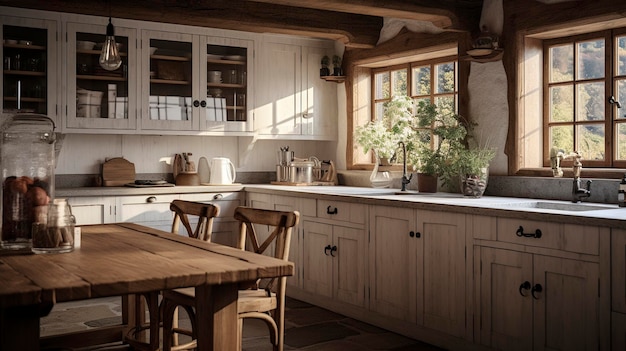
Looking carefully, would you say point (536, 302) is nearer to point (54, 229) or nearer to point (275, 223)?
point (275, 223)

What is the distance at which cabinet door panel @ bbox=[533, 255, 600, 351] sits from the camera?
3.25 metres

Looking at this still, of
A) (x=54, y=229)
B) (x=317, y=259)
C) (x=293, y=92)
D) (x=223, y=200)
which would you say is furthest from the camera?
Result: (x=293, y=92)

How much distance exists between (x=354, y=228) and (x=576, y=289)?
5.87ft

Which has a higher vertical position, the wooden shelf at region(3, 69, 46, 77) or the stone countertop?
the wooden shelf at region(3, 69, 46, 77)

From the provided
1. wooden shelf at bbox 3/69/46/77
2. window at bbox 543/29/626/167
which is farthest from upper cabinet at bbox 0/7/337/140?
window at bbox 543/29/626/167

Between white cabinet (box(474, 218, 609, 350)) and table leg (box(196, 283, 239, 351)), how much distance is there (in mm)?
1750

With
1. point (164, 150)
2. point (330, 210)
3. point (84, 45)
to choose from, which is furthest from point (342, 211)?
point (84, 45)

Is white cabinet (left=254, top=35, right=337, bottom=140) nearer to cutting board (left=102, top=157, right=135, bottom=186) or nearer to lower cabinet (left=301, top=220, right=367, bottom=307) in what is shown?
cutting board (left=102, top=157, right=135, bottom=186)

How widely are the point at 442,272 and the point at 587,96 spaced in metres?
1.51

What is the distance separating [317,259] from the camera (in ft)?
17.1

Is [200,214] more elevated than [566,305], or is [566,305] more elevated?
[200,214]

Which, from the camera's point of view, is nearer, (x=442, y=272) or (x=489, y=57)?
(x=442, y=272)

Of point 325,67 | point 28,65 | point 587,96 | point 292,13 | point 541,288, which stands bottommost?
point 541,288

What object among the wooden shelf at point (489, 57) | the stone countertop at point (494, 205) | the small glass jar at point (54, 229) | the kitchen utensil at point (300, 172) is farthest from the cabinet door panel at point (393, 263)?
the small glass jar at point (54, 229)
